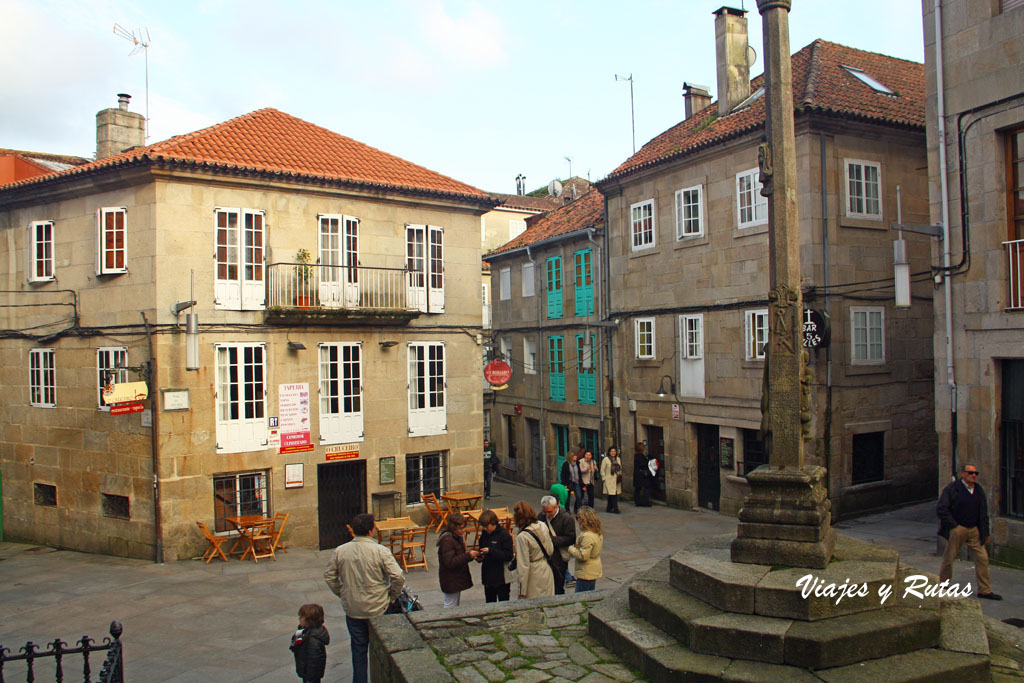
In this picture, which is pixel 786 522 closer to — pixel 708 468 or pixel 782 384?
pixel 782 384

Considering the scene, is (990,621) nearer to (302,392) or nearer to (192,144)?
(302,392)

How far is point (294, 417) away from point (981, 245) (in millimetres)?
13116

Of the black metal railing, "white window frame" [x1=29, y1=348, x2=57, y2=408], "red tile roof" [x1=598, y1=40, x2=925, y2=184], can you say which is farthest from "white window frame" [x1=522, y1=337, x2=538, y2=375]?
the black metal railing

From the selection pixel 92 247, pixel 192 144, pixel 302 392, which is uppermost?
pixel 192 144

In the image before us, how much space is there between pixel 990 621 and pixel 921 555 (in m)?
6.55

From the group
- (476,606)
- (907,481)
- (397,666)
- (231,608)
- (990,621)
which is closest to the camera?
(397,666)

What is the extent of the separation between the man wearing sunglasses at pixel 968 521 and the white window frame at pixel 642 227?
1133 centimetres

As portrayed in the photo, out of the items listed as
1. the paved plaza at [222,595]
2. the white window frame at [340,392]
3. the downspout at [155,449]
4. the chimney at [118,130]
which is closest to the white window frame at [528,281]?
the white window frame at [340,392]

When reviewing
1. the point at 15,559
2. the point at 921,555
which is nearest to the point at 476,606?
the point at 921,555

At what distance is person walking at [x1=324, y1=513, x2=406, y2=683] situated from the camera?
7.43m

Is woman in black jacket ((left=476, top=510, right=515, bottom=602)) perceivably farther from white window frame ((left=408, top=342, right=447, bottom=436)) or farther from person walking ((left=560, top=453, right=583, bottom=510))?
white window frame ((left=408, top=342, right=447, bottom=436))

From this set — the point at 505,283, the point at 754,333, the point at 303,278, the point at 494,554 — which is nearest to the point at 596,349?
the point at 754,333

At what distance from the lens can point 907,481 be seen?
18.0 m

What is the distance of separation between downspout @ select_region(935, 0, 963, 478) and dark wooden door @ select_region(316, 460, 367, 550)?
11657 mm
